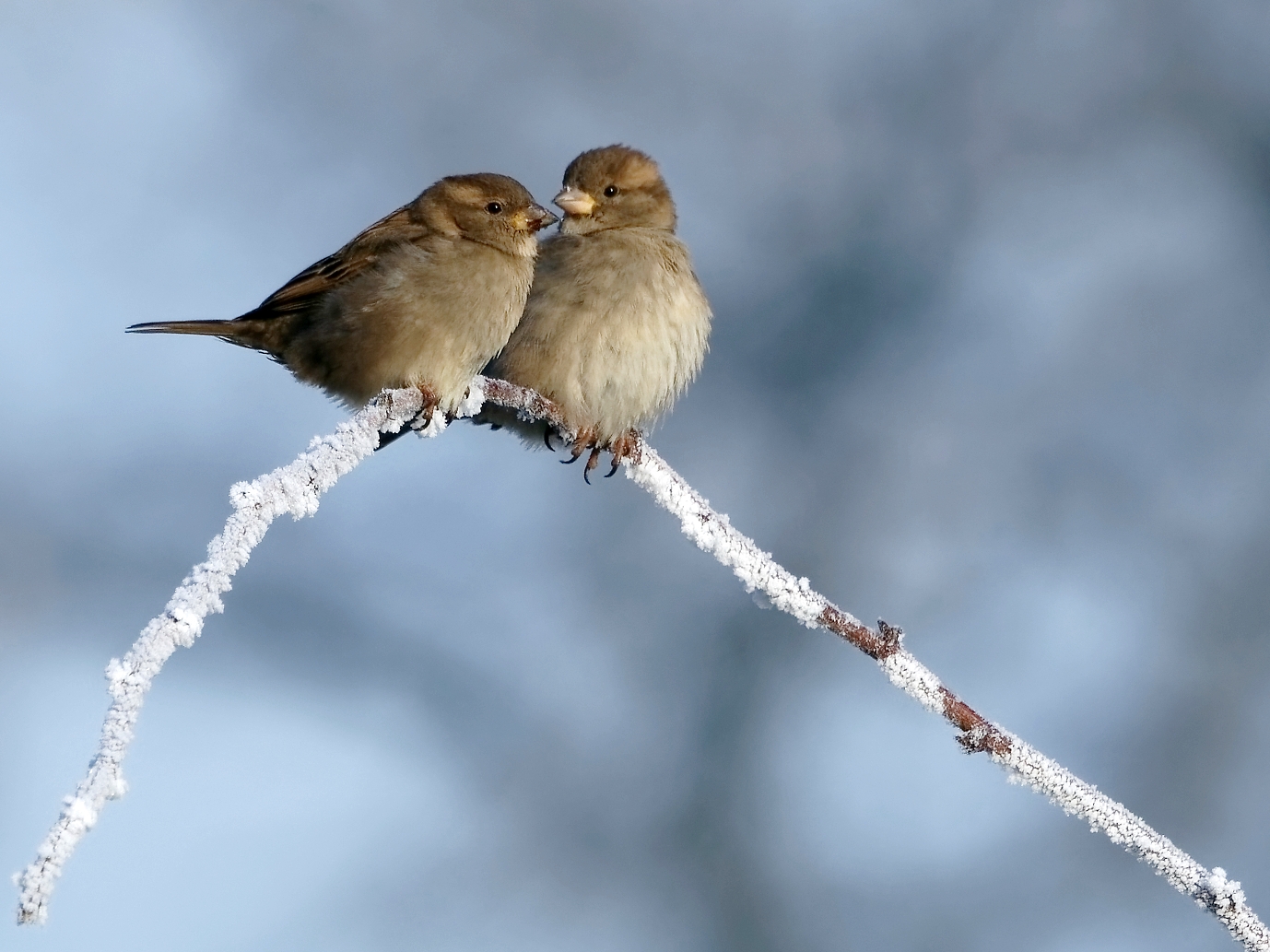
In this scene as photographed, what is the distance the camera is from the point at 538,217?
15.8ft

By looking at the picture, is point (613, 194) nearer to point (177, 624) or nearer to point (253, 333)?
point (253, 333)

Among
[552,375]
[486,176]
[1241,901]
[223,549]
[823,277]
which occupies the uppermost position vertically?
[823,277]

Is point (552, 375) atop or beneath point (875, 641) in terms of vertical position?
atop

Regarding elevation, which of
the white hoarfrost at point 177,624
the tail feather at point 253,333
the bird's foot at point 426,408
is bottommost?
the white hoarfrost at point 177,624

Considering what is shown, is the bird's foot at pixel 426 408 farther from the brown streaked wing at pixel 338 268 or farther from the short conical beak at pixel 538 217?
the short conical beak at pixel 538 217

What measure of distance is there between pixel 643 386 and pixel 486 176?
101 centimetres

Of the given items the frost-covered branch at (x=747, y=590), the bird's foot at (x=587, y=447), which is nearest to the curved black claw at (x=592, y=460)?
the bird's foot at (x=587, y=447)

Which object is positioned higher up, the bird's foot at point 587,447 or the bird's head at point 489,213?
the bird's head at point 489,213

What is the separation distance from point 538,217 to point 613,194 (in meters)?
0.54

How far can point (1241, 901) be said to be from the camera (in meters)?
1.60

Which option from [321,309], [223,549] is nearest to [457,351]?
[321,309]

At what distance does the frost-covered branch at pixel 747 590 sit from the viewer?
4.17 ft

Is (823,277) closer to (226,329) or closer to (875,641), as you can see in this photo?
(226,329)

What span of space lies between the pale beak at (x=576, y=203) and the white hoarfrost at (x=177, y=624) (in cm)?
299
